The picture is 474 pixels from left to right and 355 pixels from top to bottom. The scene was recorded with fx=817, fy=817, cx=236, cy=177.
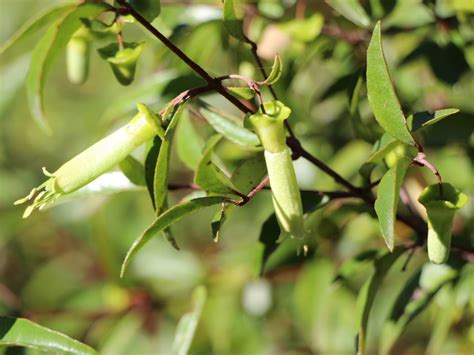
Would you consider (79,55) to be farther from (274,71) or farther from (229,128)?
(274,71)

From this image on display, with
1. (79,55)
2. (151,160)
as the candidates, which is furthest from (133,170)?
(79,55)

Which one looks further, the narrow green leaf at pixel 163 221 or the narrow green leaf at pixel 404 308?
the narrow green leaf at pixel 404 308

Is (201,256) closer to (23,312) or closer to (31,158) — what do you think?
(23,312)

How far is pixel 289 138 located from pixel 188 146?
0.18 metres

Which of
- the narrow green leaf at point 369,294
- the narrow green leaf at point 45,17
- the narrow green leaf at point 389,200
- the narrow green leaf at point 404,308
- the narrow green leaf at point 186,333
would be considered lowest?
the narrow green leaf at point 404,308

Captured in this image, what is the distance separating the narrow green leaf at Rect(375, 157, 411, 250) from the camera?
67 cm

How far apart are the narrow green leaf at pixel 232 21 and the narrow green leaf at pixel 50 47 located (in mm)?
133

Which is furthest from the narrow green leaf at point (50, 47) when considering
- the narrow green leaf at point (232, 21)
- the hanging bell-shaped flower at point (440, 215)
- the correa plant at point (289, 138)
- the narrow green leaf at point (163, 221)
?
the hanging bell-shaped flower at point (440, 215)

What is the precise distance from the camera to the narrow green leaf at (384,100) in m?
0.69

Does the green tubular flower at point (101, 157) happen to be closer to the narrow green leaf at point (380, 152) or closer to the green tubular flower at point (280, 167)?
the green tubular flower at point (280, 167)

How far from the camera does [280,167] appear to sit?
70 cm

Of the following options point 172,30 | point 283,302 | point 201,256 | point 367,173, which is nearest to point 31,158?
point 201,256

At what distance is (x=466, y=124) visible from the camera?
1106 millimetres

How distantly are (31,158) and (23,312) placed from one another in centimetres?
104
